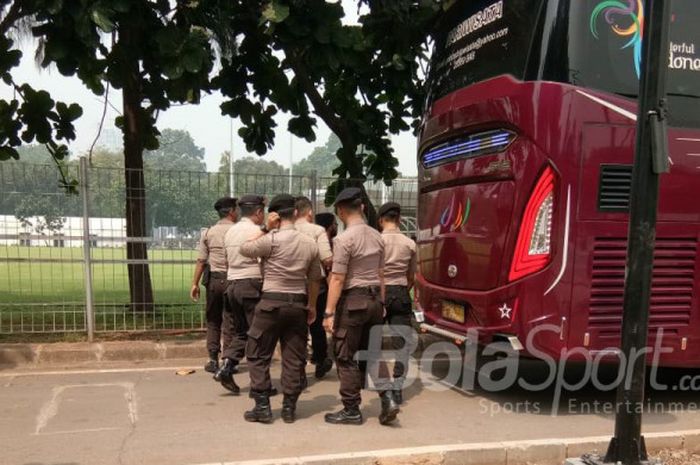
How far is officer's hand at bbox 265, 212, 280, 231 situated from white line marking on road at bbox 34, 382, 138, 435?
1905mm

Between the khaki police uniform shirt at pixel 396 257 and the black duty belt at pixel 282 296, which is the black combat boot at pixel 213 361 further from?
the khaki police uniform shirt at pixel 396 257

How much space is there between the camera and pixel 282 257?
4805 millimetres

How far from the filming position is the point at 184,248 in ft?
25.0

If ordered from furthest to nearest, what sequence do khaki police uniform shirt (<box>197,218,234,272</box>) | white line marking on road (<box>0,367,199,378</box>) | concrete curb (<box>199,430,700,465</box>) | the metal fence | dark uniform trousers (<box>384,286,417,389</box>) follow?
1. the metal fence
2. white line marking on road (<box>0,367,199,378</box>)
3. khaki police uniform shirt (<box>197,218,234,272</box>)
4. dark uniform trousers (<box>384,286,417,389</box>)
5. concrete curb (<box>199,430,700,465</box>)

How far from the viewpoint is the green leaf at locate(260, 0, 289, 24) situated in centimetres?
611

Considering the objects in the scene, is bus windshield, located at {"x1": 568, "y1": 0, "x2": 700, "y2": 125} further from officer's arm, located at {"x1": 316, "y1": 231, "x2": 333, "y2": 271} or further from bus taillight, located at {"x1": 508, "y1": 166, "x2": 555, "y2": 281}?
officer's arm, located at {"x1": 316, "y1": 231, "x2": 333, "y2": 271}

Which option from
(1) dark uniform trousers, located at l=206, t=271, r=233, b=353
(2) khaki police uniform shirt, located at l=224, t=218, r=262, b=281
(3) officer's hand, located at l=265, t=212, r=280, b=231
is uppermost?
(3) officer's hand, located at l=265, t=212, r=280, b=231

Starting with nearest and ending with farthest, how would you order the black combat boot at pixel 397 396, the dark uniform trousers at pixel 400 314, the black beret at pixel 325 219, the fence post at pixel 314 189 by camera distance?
the black combat boot at pixel 397 396 < the dark uniform trousers at pixel 400 314 < the black beret at pixel 325 219 < the fence post at pixel 314 189

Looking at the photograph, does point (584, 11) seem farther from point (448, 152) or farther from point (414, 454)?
point (414, 454)

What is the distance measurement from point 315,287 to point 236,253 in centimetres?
96

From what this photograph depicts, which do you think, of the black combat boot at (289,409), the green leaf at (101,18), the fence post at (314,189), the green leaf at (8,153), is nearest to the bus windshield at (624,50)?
the black combat boot at (289,409)

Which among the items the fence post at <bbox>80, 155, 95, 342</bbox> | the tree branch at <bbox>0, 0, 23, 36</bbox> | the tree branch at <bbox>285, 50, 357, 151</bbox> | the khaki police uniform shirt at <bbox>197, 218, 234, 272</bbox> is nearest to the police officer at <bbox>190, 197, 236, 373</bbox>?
the khaki police uniform shirt at <bbox>197, 218, 234, 272</bbox>

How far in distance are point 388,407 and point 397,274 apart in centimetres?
125

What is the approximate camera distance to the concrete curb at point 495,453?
13.4ft
